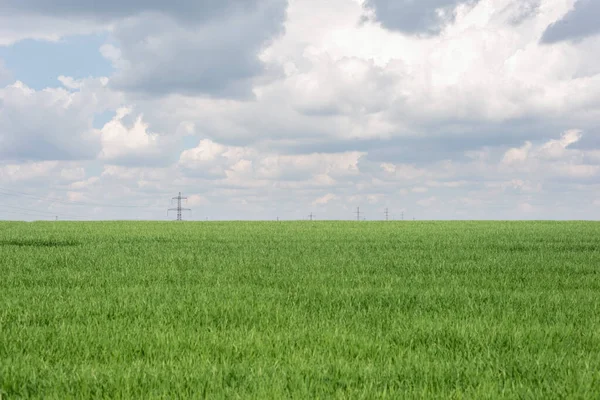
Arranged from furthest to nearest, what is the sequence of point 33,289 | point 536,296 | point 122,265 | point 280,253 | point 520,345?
1. point 280,253
2. point 122,265
3. point 33,289
4. point 536,296
5. point 520,345

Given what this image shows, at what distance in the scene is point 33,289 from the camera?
1252cm

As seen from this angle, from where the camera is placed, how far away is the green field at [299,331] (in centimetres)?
604

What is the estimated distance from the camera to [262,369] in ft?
21.0

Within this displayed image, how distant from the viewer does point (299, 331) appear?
8242mm

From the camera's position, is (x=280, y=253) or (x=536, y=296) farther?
(x=280, y=253)

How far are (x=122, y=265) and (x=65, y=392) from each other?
1103 cm

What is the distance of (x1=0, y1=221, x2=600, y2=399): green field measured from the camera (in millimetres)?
6035

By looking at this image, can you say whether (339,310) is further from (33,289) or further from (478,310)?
(33,289)

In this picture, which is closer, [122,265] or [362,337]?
[362,337]

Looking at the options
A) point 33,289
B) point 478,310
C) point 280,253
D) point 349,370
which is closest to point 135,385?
point 349,370

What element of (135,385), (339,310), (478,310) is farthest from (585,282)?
(135,385)

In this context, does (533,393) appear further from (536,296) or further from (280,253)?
(280,253)

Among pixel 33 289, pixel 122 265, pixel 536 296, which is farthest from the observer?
pixel 122 265

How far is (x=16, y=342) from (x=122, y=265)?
8.89 meters
